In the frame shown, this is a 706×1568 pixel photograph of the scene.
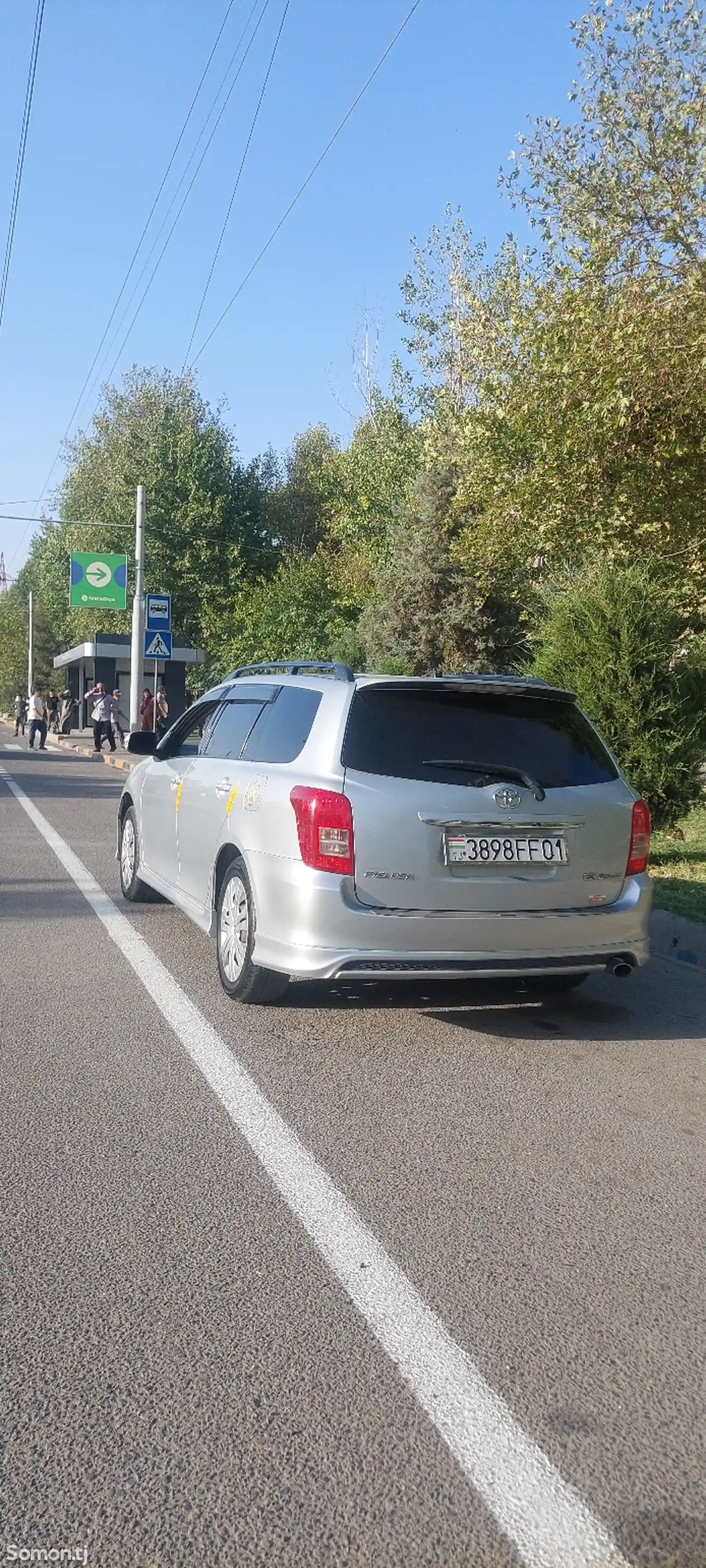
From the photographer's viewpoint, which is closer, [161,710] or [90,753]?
[161,710]

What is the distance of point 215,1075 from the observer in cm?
514

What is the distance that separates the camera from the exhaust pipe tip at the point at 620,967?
5914 mm

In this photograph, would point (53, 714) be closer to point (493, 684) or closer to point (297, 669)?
point (297, 669)

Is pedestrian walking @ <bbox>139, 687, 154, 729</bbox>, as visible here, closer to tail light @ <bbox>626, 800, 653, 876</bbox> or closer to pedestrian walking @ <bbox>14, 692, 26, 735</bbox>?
pedestrian walking @ <bbox>14, 692, 26, 735</bbox>

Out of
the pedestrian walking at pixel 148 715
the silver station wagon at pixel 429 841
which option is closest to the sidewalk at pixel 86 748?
the pedestrian walking at pixel 148 715

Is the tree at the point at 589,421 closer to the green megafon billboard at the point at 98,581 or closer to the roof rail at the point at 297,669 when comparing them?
the roof rail at the point at 297,669

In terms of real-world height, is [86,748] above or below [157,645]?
below

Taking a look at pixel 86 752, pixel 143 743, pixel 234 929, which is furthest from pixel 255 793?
pixel 86 752

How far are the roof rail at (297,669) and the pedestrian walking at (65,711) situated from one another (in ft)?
129

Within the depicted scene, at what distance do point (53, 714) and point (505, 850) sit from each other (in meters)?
49.8

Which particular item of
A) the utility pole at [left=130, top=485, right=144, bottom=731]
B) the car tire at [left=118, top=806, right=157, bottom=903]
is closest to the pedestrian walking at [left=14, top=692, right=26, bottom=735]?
the utility pole at [left=130, top=485, right=144, bottom=731]

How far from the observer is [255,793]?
6184 mm

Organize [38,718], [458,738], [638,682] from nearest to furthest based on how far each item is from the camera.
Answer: [458,738] → [638,682] → [38,718]

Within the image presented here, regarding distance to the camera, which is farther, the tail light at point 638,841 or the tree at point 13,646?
the tree at point 13,646
